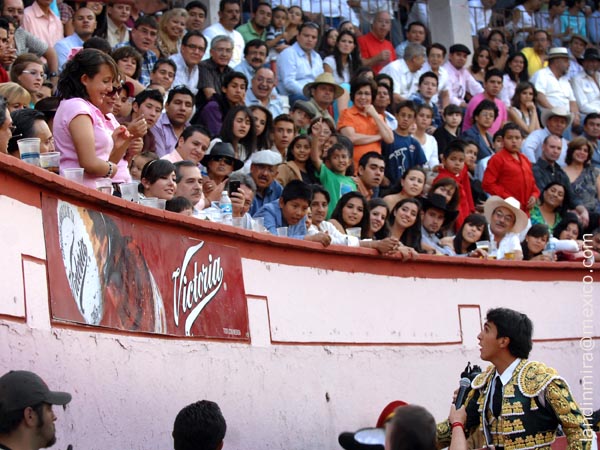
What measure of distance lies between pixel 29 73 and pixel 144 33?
335 centimetres

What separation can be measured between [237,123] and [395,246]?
283 cm

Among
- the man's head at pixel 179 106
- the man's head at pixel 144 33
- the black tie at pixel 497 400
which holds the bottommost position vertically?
the black tie at pixel 497 400

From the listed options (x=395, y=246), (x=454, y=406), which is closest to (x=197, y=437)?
(x=454, y=406)

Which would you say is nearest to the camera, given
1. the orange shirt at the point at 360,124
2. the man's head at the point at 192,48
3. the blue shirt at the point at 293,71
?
the man's head at the point at 192,48

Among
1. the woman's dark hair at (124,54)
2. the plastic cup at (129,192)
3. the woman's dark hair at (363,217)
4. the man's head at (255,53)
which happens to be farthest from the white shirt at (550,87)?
the plastic cup at (129,192)

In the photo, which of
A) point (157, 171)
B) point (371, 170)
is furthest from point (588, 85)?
point (157, 171)

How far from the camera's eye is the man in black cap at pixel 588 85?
20.6 meters

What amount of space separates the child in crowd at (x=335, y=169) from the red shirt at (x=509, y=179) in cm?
319

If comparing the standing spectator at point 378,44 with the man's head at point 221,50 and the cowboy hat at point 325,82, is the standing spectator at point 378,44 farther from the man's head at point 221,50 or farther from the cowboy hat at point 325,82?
the man's head at point 221,50

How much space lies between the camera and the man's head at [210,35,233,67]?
568 inches

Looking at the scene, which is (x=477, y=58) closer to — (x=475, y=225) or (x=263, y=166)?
(x=475, y=225)

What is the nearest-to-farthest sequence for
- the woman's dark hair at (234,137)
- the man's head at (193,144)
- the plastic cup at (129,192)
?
1. the plastic cup at (129,192)
2. the man's head at (193,144)
3. the woman's dark hair at (234,137)

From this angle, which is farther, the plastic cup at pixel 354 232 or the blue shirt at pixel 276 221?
the plastic cup at pixel 354 232

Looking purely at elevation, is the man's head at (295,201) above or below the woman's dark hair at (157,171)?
below
